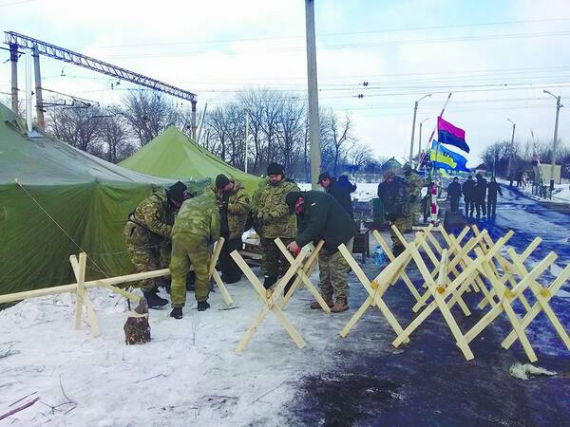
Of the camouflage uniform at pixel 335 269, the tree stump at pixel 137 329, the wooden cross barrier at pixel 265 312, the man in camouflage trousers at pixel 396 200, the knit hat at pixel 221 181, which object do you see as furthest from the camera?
the man in camouflage trousers at pixel 396 200

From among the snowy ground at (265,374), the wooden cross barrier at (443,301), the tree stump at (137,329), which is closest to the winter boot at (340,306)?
the snowy ground at (265,374)

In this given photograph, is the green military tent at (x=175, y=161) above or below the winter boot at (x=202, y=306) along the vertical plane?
above

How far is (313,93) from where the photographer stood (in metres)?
10.1

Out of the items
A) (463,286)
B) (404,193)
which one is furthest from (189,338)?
(404,193)

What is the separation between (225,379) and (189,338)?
1098 mm

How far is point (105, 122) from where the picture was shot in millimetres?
53844

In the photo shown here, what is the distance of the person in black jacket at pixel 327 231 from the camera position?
18.7 ft

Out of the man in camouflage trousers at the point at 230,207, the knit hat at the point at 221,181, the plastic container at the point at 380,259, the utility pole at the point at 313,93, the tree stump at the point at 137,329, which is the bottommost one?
the plastic container at the point at 380,259

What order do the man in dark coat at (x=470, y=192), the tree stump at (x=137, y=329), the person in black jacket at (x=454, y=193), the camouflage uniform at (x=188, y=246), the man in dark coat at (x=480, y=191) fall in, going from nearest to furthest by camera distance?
1. the tree stump at (x=137, y=329)
2. the camouflage uniform at (x=188, y=246)
3. the man in dark coat at (x=480, y=191)
4. the man in dark coat at (x=470, y=192)
5. the person in black jacket at (x=454, y=193)

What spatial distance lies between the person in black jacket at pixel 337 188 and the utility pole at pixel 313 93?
3.01 feet

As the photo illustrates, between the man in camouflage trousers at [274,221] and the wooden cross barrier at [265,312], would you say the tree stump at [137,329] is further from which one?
the man in camouflage trousers at [274,221]

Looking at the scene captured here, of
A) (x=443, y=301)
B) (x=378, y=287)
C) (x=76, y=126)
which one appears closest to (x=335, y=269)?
(x=378, y=287)

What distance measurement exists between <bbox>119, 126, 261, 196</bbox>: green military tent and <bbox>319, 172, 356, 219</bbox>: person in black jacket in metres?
3.00

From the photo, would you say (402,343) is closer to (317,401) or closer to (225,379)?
(317,401)
